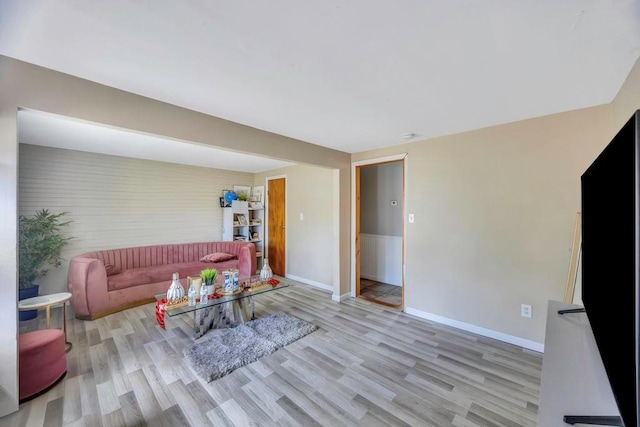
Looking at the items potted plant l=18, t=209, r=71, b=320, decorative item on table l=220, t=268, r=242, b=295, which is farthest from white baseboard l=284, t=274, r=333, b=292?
potted plant l=18, t=209, r=71, b=320

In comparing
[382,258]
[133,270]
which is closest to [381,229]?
[382,258]

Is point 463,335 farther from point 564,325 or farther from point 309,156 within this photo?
point 309,156

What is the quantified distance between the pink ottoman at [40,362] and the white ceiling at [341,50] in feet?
6.45

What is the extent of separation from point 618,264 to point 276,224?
16.5ft

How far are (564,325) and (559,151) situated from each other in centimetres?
169

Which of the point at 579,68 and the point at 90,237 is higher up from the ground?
the point at 579,68

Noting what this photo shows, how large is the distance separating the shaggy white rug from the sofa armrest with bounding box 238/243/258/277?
1.47m

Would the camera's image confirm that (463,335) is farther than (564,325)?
Yes

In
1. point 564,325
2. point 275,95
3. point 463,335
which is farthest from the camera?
point 463,335

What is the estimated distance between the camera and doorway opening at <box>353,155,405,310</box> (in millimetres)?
4535

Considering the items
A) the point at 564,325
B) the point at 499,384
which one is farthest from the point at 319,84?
the point at 499,384

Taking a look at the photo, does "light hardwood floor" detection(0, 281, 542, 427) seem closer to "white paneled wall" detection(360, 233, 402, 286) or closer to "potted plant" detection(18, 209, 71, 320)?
"potted plant" detection(18, 209, 71, 320)

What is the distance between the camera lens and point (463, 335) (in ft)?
9.03

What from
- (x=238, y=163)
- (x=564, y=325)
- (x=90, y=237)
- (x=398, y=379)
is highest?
(x=238, y=163)
